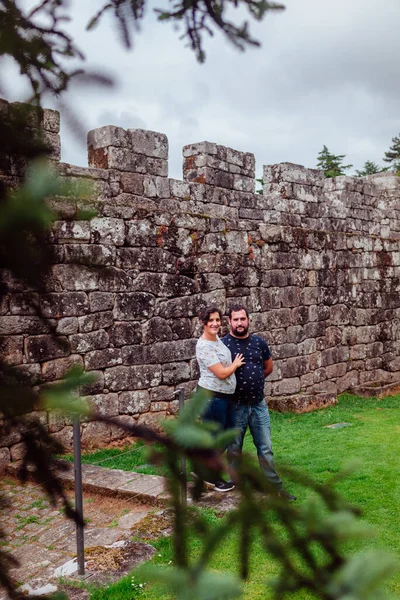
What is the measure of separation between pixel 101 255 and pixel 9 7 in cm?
541

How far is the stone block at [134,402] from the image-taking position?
7.04 metres

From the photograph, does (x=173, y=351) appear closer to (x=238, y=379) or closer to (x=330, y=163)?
(x=238, y=379)

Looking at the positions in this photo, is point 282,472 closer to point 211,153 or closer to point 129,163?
point 129,163

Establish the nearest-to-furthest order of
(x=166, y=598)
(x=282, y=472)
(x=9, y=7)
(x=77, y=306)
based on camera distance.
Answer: (x=282, y=472)
(x=9, y=7)
(x=166, y=598)
(x=77, y=306)

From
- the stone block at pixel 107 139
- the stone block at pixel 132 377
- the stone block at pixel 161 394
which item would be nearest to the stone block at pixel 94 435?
the stone block at pixel 132 377

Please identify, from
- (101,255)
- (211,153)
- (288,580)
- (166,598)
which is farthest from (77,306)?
(288,580)

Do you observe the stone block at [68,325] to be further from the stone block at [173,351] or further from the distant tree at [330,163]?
the distant tree at [330,163]

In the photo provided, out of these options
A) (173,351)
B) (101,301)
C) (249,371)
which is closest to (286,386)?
(173,351)

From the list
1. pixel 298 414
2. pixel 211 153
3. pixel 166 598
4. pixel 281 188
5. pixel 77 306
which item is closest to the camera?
pixel 166 598

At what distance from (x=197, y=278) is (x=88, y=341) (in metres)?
1.91

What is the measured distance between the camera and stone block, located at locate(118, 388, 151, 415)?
7.04 m

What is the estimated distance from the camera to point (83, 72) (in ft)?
4.64

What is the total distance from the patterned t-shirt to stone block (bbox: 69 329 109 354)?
1.70 m

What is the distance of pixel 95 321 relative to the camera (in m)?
6.73
